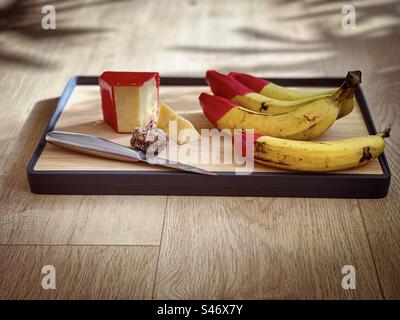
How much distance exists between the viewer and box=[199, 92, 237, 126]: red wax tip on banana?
1.34 m

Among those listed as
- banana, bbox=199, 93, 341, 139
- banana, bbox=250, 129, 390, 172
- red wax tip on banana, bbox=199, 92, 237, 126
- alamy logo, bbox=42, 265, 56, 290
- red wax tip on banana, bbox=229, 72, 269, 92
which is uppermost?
red wax tip on banana, bbox=229, 72, 269, 92

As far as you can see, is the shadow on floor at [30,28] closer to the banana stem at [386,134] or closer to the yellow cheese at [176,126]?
the yellow cheese at [176,126]

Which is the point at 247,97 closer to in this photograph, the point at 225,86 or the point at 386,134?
the point at 225,86

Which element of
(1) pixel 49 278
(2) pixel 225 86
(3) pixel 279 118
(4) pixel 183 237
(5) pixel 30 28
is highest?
(5) pixel 30 28

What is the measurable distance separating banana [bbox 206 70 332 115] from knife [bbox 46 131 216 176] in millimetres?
219

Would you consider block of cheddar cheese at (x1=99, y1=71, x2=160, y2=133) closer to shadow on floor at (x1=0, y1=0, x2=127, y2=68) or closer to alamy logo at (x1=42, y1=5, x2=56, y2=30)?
shadow on floor at (x1=0, y1=0, x2=127, y2=68)

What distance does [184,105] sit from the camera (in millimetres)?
1488

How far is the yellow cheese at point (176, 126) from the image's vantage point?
1329mm

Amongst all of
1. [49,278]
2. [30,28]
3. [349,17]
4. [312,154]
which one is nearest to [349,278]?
[312,154]

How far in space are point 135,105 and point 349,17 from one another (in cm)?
103

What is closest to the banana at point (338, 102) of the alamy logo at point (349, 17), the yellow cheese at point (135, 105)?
the yellow cheese at point (135, 105)

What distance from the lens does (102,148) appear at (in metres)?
1.26

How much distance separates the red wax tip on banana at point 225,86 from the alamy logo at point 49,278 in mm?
535

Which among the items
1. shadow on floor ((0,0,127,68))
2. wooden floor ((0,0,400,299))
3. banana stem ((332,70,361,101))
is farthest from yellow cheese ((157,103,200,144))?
shadow on floor ((0,0,127,68))
